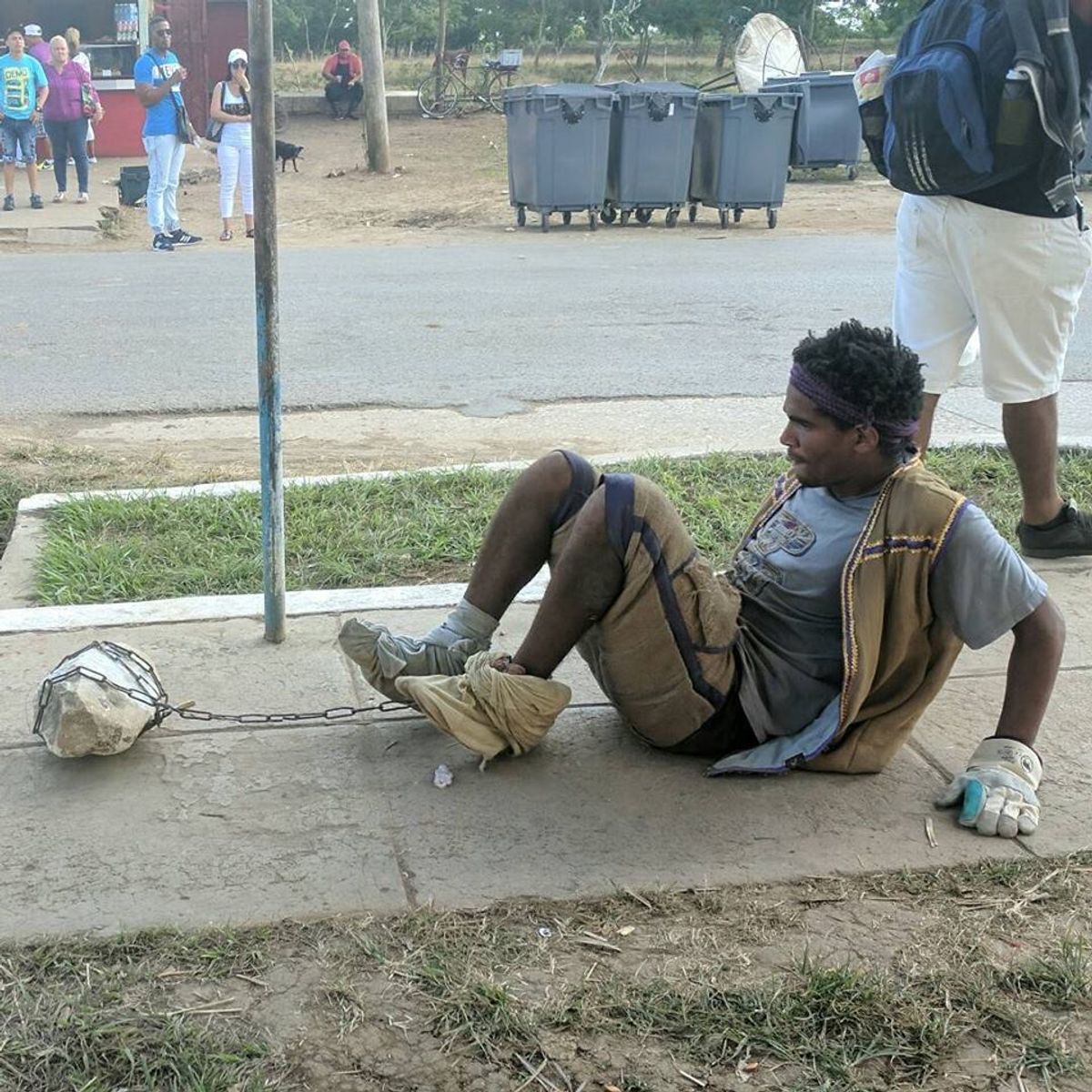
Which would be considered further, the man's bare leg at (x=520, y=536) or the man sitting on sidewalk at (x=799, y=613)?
the man's bare leg at (x=520, y=536)

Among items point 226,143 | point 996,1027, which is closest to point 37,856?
point 996,1027

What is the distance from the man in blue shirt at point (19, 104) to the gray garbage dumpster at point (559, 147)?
554 cm

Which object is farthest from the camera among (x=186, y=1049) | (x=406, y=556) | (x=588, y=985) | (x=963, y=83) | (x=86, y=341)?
(x=86, y=341)

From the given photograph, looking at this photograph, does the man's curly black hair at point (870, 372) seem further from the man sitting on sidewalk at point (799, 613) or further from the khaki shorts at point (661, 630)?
the khaki shorts at point (661, 630)

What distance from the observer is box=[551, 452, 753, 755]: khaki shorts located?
110 inches

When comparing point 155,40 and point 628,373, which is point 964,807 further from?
point 155,40

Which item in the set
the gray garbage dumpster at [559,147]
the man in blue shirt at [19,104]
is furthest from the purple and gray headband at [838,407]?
the man in blue shirt at [19,104]

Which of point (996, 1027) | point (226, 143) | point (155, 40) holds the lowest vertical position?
point (996, 1027)

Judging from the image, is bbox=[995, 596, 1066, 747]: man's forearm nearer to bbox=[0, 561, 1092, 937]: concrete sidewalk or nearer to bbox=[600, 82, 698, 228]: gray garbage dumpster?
bbox=[0, 561, 1092, 937]: concrete sidewalk

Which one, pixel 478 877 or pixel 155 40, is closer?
pixel 478 877

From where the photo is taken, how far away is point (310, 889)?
255 cm

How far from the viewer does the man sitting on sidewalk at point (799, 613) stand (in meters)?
2.75

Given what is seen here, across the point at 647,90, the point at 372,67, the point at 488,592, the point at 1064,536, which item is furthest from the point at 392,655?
the point at 372,67

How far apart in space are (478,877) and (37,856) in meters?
0.88
